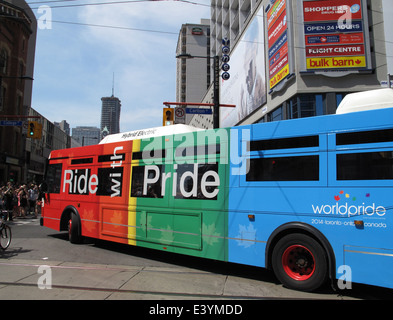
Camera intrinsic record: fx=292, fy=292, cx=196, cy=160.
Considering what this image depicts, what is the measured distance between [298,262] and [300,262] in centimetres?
3

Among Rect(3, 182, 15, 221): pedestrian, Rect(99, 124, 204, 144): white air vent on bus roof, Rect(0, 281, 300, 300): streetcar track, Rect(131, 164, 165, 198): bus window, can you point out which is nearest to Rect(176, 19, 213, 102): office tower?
Rect(3, 182, 15, 221): pedestrian

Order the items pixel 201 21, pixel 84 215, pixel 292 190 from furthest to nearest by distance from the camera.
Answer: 1. pixel 201 21
2. pixel 84 215
3. pixel 292 190

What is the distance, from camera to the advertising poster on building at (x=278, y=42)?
1664 cm

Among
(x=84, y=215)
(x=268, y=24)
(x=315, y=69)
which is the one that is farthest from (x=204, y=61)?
(x=84, y=215)

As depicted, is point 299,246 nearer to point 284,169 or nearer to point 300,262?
point 300,262

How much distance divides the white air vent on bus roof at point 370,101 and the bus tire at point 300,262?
2.32 meters

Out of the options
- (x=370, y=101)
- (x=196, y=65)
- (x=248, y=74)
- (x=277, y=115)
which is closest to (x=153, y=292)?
(x=370, y=101)

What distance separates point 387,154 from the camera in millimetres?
4266

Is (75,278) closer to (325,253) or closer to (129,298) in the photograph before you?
(129,298)

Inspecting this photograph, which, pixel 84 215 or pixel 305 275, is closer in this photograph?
pixel 305 275

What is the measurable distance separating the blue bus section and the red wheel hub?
0.02 metres

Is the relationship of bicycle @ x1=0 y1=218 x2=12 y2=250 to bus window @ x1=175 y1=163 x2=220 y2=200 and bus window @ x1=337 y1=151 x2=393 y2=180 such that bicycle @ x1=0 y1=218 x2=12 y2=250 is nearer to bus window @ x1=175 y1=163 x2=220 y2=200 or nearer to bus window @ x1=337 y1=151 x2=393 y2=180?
bus window @ x1=175 y1=163 x2=220 y2=200

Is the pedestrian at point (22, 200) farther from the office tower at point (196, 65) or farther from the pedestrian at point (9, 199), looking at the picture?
the office tower at point (196, 65)
